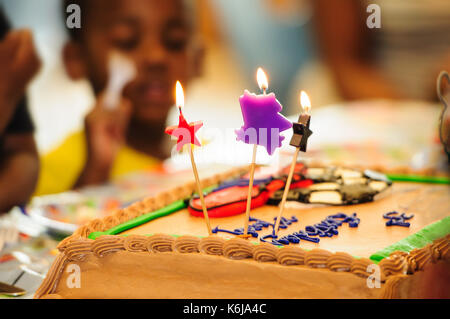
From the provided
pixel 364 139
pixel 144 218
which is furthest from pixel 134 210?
pixel 364 139

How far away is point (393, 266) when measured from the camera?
1.38 m

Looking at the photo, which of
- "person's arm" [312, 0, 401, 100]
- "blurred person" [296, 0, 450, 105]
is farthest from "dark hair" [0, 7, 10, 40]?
"person's arm" [312, 0, 401, 100]

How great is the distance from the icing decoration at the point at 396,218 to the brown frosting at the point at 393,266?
0.37 metres

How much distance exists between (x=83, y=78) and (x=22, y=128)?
768 mm

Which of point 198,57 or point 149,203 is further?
point 198,57

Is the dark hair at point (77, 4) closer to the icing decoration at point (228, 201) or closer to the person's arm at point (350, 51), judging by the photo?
the icing decoration at point (228, 201)

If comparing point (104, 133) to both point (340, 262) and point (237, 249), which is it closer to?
point (237, 249)

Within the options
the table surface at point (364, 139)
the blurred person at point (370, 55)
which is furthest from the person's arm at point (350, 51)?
the table surface at point (364, 139)

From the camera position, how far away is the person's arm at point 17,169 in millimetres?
2730

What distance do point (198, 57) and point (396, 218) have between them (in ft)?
9.49

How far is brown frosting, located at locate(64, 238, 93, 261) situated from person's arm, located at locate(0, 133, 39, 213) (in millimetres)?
1303

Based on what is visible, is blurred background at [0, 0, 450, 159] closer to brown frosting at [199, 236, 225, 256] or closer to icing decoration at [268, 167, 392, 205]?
icing decoration at [268, 167, 392, 205]

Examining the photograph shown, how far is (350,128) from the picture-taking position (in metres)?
4.71

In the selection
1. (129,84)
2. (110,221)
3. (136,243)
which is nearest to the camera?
(136,243)
